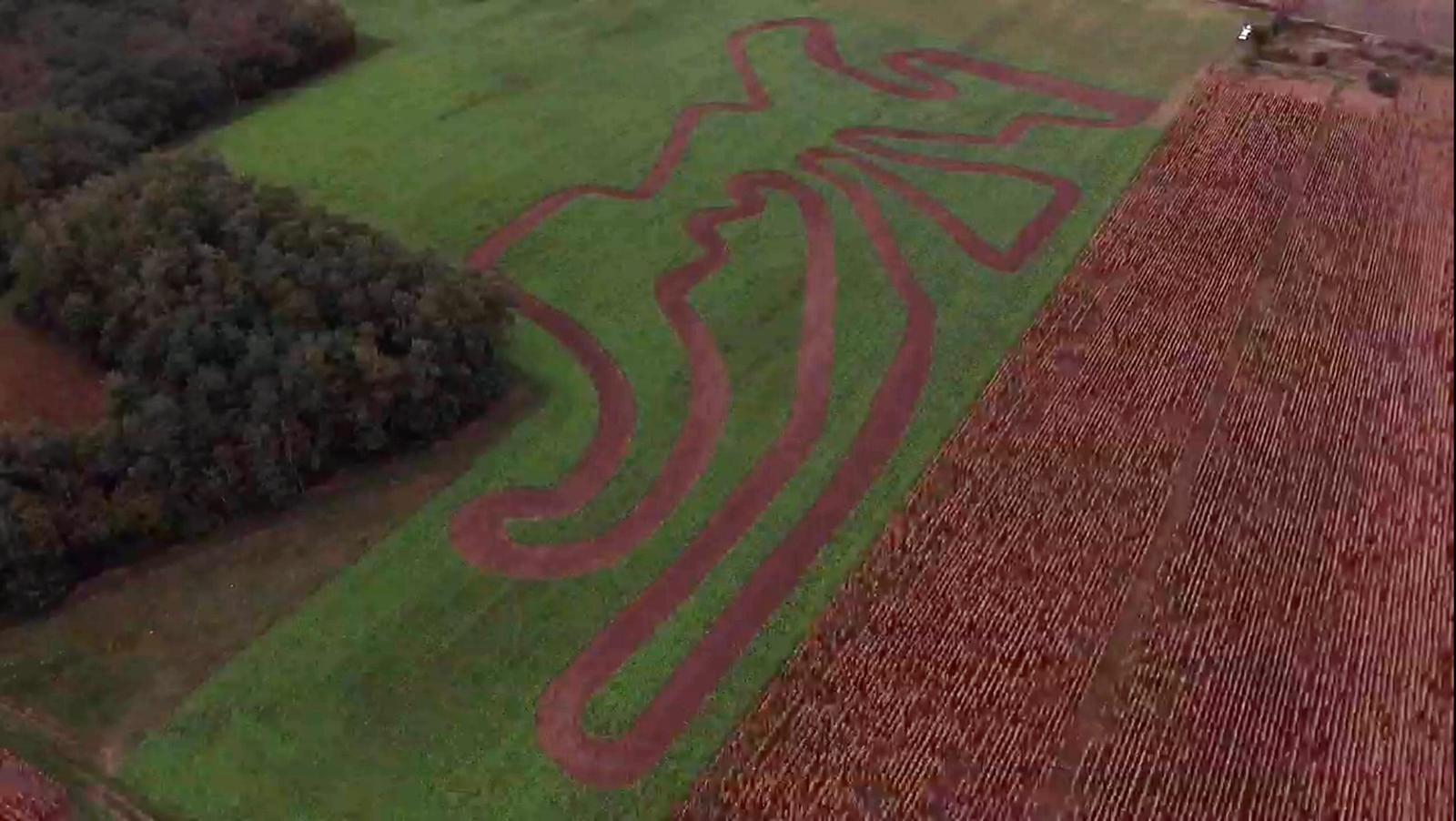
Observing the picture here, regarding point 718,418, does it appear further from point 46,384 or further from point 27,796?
point 46,384

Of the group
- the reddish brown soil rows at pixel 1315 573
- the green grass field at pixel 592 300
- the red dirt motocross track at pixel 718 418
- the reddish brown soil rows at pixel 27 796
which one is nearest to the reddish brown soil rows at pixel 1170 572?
the reddish brown soil rows at pixel 1315 573

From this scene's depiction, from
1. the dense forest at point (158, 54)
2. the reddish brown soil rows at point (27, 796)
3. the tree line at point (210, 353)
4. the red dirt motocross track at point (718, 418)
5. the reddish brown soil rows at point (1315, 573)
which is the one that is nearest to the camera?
the reddish brown soil rows at point (27, 796)

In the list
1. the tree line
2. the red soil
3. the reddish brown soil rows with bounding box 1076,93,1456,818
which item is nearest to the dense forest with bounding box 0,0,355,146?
the tree line

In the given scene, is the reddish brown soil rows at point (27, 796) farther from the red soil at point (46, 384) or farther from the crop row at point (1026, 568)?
the crop row at point (1026, 568)

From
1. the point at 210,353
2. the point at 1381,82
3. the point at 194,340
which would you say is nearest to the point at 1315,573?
the point at 1381,82

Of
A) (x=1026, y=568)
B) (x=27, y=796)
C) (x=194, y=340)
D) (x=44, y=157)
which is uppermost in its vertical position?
(x=44, y=157)

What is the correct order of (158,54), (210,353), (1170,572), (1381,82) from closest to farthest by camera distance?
(1170,572), (210,353), (158,54), (1381,82)

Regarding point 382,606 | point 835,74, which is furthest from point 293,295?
point 835,74

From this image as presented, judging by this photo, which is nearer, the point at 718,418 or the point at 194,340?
the point at 194,340
